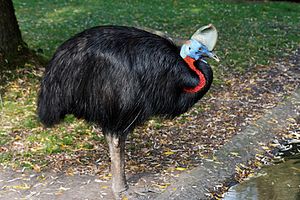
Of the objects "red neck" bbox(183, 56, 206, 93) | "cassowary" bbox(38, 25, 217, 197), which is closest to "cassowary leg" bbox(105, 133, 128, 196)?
"cassowary" bbox(38, 25, 217, 197)

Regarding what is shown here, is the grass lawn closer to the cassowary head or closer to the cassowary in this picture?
the cassowary

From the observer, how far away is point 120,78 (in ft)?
12.8

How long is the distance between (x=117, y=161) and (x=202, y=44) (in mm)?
1190

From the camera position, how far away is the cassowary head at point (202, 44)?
155 inches

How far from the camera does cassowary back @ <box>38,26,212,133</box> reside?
391 centimetres

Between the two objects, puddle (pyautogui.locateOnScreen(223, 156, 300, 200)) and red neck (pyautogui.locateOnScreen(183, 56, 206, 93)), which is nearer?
red neck (pyautogui.locateOnScreen(183, 56, 206, 93))

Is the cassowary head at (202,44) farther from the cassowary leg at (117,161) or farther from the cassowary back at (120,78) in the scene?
the cassowary leg at (117,161)

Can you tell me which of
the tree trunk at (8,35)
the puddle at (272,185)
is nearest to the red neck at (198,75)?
the puddle at (272,185)

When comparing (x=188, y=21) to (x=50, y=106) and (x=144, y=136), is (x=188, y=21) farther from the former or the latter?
(x=50, y=106)

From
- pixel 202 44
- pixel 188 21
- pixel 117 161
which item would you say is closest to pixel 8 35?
pixel 117 161

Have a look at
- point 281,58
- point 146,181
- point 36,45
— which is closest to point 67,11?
point 36,45

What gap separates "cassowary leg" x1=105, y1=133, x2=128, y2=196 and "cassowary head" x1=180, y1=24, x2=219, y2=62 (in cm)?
86

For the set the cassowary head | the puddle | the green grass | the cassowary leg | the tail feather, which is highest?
the cassowary head

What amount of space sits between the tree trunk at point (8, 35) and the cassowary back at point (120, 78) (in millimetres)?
3275
